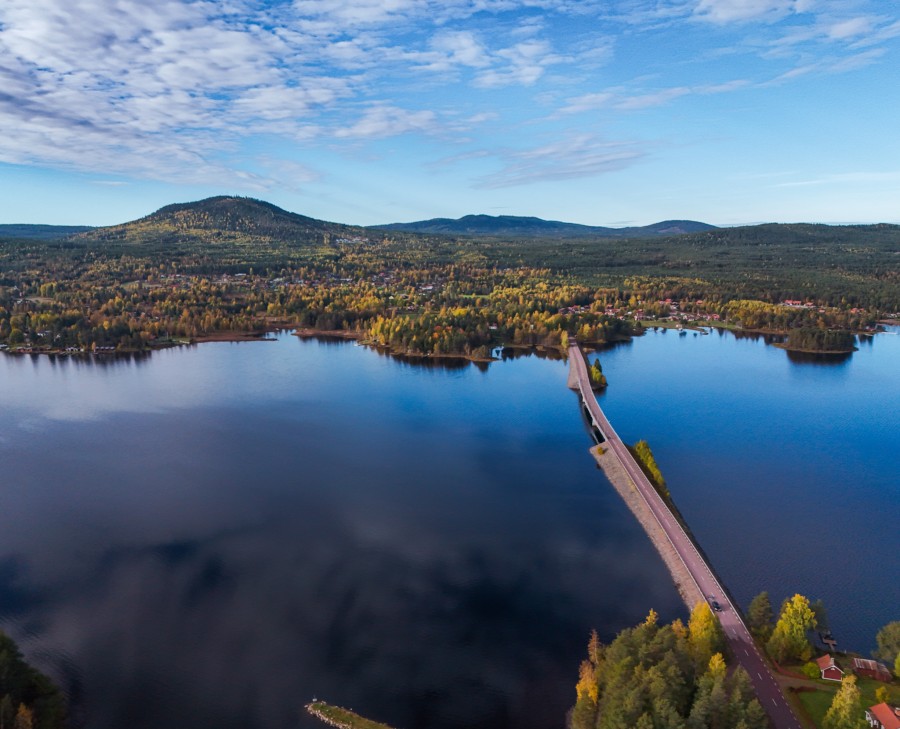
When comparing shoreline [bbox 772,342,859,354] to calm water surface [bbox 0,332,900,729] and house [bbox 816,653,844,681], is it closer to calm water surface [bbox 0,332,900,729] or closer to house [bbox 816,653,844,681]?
calm water surface [bbox 0,332,900,729]

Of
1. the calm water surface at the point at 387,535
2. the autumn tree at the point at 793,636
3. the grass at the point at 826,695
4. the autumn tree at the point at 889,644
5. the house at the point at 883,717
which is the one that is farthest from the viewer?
the calm water surface at the point at 387,535

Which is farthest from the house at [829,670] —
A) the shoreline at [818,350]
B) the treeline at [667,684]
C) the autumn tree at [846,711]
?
the shoreline at [818,350]

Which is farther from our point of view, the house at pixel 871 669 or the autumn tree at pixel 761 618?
the autumn tree at pixel 761 618

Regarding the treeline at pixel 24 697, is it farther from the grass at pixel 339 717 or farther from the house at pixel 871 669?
the house at pixel 871 669

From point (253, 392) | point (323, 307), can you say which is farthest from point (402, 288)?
point (253, 392)

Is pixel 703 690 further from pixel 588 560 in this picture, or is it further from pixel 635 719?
pixel 588 560


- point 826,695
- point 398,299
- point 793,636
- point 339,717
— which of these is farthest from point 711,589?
point 398,299
